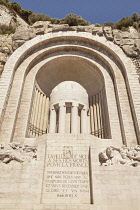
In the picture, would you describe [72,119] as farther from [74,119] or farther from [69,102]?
[69,102]

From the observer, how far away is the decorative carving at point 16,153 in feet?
24.3

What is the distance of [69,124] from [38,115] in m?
2.66

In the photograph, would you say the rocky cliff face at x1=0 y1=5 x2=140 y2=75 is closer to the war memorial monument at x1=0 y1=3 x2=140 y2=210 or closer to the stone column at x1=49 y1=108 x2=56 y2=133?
the war memorial monument at x1=0 y1=3 x2=140 y2=210

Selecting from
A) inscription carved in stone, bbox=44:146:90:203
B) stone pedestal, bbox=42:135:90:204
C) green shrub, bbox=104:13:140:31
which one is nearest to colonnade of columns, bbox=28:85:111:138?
stone pedestal, bbox=42:135:90:204

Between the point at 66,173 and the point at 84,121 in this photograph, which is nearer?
the point at 66,173

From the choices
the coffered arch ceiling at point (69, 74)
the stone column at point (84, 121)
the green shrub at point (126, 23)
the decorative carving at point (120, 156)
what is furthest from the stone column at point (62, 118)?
the green shrub at point (126, 23)

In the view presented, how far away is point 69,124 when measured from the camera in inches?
393

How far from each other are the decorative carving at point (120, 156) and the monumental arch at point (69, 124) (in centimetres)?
5

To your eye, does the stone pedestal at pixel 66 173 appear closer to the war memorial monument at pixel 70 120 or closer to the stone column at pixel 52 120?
the war memorial monument at pixel 70 120

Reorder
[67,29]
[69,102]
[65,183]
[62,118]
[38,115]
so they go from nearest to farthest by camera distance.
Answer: [65,183] → [62,118] → [69,102] → [38,115] → [67,29]

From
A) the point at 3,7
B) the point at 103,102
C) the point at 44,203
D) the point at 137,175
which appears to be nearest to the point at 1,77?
the point at 103,102

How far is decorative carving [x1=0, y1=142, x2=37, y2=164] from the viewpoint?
7398mm

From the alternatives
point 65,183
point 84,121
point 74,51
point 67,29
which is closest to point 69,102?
point 84,121

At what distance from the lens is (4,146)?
7.93m
